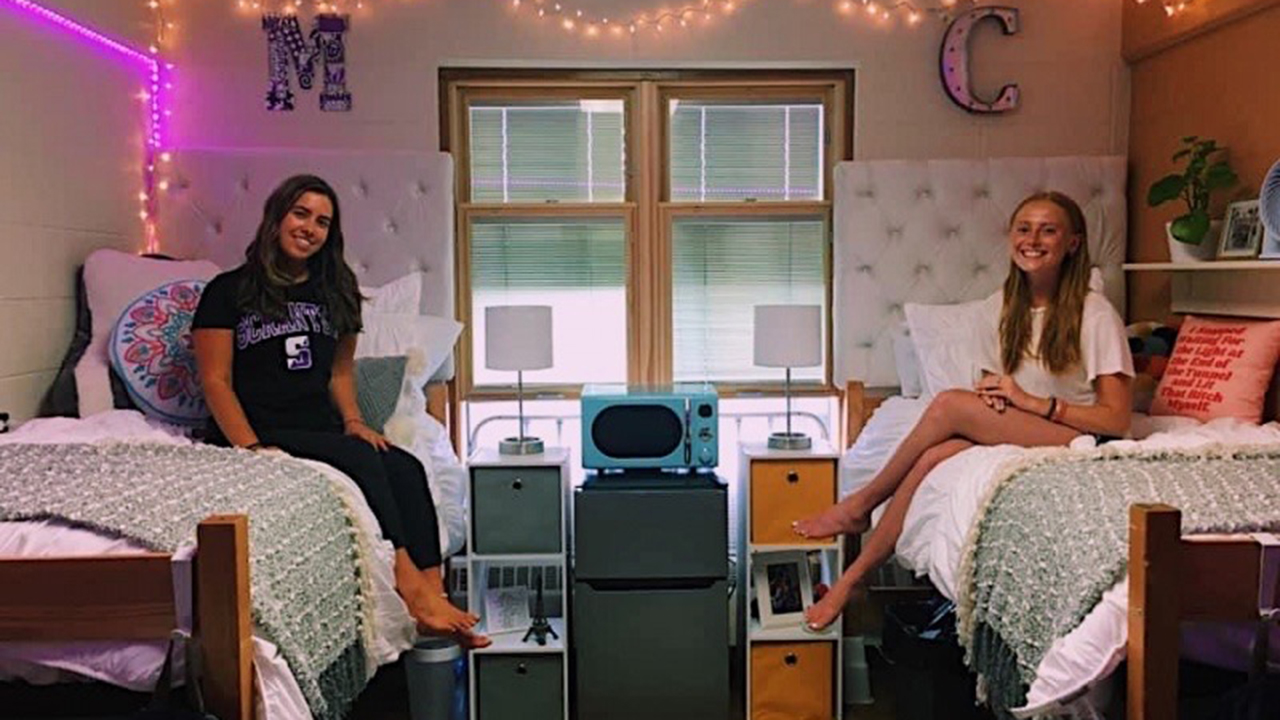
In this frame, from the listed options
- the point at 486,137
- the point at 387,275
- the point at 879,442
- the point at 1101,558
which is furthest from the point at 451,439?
the point at 1101,558

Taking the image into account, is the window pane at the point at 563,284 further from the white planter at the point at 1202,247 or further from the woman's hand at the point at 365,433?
the white planter at the point at 1202,247

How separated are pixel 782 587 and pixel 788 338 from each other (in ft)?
2.22

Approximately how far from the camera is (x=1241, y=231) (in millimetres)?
2920

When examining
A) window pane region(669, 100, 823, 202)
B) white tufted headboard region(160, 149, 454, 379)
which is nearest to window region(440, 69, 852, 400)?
window pane region(669, 100, 823, 202)

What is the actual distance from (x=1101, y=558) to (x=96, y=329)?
94.7 inches

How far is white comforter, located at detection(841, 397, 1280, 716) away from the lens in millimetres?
1753

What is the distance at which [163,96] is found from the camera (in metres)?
3.43

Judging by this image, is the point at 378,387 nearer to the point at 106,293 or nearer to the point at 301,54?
the point at 106,293

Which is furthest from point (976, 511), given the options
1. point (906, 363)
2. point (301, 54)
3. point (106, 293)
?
point (301, 54)

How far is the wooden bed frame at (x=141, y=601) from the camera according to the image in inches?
61.4

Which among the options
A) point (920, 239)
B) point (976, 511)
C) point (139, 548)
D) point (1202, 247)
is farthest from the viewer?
point (920, 239)

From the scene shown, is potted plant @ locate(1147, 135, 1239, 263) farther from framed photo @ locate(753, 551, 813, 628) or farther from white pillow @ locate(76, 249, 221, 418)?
white pillow @ locate(76, 249, 221, 418)

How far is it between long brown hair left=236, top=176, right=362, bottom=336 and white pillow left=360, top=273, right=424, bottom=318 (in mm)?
430

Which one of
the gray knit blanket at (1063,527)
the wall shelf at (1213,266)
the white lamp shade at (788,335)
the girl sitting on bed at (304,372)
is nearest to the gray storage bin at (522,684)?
the girl sitting on bed at (304,372)
